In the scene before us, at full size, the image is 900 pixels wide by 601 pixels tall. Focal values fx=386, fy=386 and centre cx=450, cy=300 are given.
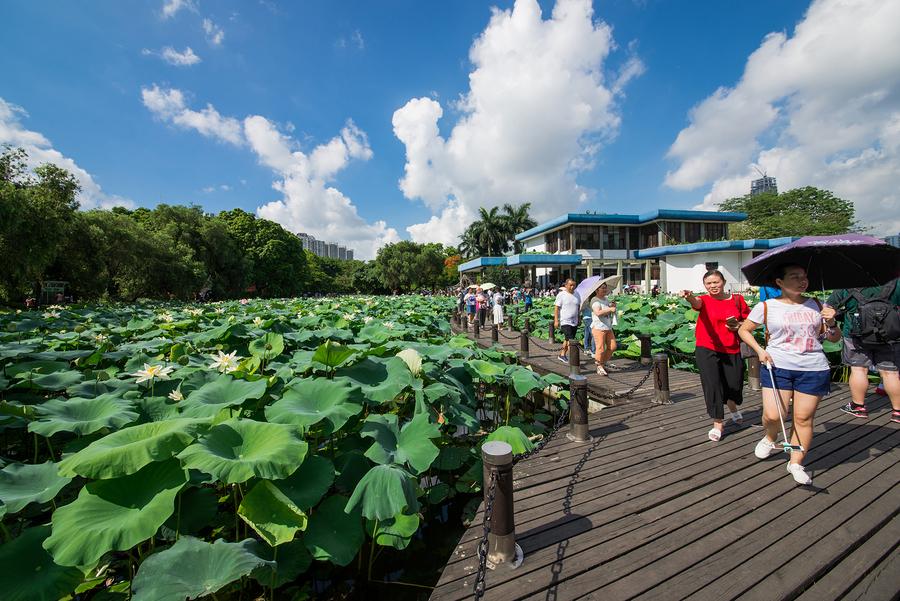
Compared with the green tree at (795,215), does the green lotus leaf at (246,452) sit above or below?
below

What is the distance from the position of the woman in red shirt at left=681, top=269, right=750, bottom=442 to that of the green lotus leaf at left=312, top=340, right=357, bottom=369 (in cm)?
309

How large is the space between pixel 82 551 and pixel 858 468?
188 inches

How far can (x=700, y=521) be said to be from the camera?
2412 mm

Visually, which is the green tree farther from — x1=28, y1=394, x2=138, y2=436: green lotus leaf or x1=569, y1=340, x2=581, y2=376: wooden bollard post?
x1=28, y1=394, x2=138, y2=436: green lotus leaf

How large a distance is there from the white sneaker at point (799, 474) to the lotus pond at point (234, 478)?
74.6 inches

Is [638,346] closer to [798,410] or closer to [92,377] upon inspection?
[798,410]

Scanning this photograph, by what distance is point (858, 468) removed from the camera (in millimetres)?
2953

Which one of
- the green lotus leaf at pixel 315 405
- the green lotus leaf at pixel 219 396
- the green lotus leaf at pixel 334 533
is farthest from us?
the green lotus leaf at pixel 219 396

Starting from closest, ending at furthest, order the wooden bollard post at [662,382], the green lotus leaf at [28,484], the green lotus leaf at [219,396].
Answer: the green lotus leaf at [28,484] < the green lotus leaf at [219,396] < the wooden bollard post at [662,382]

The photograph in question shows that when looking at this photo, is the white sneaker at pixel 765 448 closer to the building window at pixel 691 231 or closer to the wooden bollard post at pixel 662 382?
the wooden bollard post at pixel 662 382

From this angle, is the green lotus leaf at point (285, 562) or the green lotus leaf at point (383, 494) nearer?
the green lotus leaf at point (383, 494)

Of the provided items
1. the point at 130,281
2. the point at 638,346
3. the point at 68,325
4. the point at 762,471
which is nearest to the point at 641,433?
the point at 762,471

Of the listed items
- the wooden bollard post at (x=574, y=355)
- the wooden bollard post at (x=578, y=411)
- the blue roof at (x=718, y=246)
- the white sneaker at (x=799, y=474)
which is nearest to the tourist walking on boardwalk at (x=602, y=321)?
the wooden bollard post at (x=574, y=355)

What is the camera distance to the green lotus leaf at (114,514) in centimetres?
150
